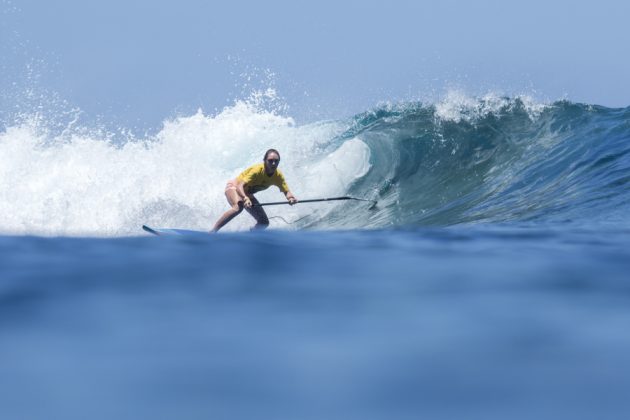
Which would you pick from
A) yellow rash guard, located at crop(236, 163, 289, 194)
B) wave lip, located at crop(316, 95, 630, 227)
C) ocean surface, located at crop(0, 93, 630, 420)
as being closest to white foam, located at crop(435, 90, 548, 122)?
wave lip, located at crop(316, 95, 630, 227)

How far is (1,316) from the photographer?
2.10 metres

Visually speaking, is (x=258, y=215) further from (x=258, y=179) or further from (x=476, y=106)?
(x=476, y=106)

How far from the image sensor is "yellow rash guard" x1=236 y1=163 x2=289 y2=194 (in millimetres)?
8727

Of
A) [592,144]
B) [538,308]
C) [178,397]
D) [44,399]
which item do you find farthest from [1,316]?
[592,144]

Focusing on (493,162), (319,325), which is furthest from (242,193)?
(319,325)

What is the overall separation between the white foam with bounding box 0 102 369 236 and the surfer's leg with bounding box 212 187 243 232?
6.54 feet

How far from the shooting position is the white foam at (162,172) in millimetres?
11977

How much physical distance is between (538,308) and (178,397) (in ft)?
4.16

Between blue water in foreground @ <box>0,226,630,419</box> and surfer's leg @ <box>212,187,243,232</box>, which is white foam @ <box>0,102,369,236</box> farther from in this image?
blue water in foreground @ <box>0,226,630,419</box>

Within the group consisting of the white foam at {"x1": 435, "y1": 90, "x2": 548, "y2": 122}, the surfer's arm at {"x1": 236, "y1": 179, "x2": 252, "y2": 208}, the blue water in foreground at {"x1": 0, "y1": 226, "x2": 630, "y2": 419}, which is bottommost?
the blue water in foreground at {"x1": 0, "y1": 226, "x2": 630, "y2": 419}

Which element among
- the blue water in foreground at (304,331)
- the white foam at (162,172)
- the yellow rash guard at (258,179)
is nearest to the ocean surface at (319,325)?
the blue water in foreground at (304,331)

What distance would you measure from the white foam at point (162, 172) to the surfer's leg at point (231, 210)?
199 cm

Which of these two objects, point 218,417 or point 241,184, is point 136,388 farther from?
point 241,184

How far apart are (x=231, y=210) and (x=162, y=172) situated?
5.45m
